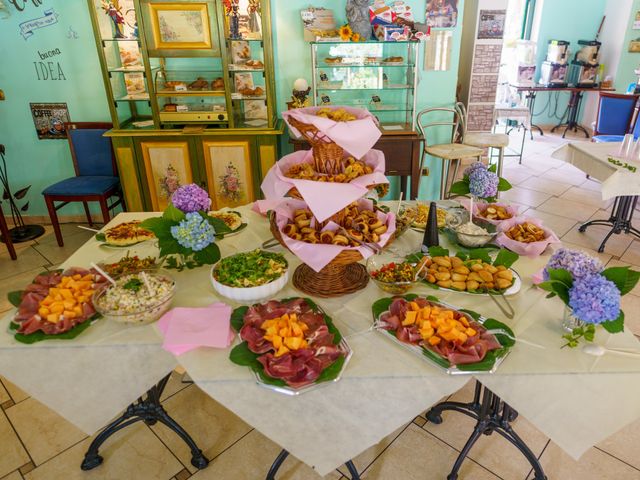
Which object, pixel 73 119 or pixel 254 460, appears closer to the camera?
pixel 254 460

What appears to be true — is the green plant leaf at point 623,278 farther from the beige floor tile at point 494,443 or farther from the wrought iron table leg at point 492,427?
the beige floor tile at point 494,443

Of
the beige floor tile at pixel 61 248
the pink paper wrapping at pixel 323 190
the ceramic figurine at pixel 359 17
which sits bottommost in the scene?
the beige floor tile at pixel 61 248

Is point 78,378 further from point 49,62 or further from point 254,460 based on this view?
point 49,62

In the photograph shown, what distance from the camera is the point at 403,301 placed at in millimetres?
1473

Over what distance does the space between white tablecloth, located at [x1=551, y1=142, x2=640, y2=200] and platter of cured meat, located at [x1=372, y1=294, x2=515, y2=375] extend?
2.20 meters

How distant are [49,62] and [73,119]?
443mm

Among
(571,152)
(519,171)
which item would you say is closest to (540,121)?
(519,171)

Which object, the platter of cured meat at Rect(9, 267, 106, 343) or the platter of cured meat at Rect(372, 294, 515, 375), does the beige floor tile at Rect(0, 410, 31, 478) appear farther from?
the platter of cured meat at Rect(372, 294, 515, 375)

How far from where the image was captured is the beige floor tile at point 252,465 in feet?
5.88

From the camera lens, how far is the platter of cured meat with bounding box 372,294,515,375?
126 cm

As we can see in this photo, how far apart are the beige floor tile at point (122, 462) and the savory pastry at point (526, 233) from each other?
1.59 m

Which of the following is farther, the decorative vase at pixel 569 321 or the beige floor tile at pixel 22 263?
the beige floor tile at pixel 22 263

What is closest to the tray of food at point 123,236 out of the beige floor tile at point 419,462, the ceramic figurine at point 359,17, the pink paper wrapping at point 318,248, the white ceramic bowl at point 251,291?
the white ceramic bowl at point 251,291

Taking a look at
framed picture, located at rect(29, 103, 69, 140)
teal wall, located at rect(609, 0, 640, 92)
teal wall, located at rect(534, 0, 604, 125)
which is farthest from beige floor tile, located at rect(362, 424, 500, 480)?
teal wall, located at rect(534, 0, 604, 125)
